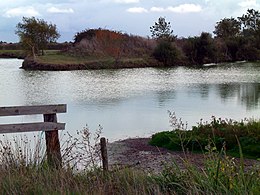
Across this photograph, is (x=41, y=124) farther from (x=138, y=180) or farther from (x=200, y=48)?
(x=200, y=48)

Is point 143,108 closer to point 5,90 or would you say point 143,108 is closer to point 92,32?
point 5,90

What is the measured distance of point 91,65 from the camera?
50.3 m

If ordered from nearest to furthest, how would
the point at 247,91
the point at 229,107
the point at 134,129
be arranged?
the point at 134,129 < the point at 229,107 < the point at 247,91

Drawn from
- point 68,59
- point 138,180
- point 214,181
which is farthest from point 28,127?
point 68,59

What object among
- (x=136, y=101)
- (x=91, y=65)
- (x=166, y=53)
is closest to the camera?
(x=136, y=101)

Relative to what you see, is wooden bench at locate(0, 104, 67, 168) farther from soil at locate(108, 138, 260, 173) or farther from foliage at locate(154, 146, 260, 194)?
soil at locate(108, 138, 260, 173)

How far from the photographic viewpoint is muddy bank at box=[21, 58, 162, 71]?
158 ft

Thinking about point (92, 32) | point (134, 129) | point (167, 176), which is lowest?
point (134, 129)

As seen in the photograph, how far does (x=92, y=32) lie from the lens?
6256 centimetres

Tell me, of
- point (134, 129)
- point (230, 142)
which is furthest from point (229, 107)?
point (230, 142)

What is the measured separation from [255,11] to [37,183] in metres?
86.5

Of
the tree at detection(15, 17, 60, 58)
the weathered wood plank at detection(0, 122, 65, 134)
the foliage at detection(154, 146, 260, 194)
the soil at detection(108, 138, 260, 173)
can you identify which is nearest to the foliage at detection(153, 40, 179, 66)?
the tree at detection(15, 17, 60, 58)

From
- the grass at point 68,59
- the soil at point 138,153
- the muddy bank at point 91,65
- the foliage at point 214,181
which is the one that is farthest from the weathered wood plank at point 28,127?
the grass at point 68,59

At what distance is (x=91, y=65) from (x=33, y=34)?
14274 mm
